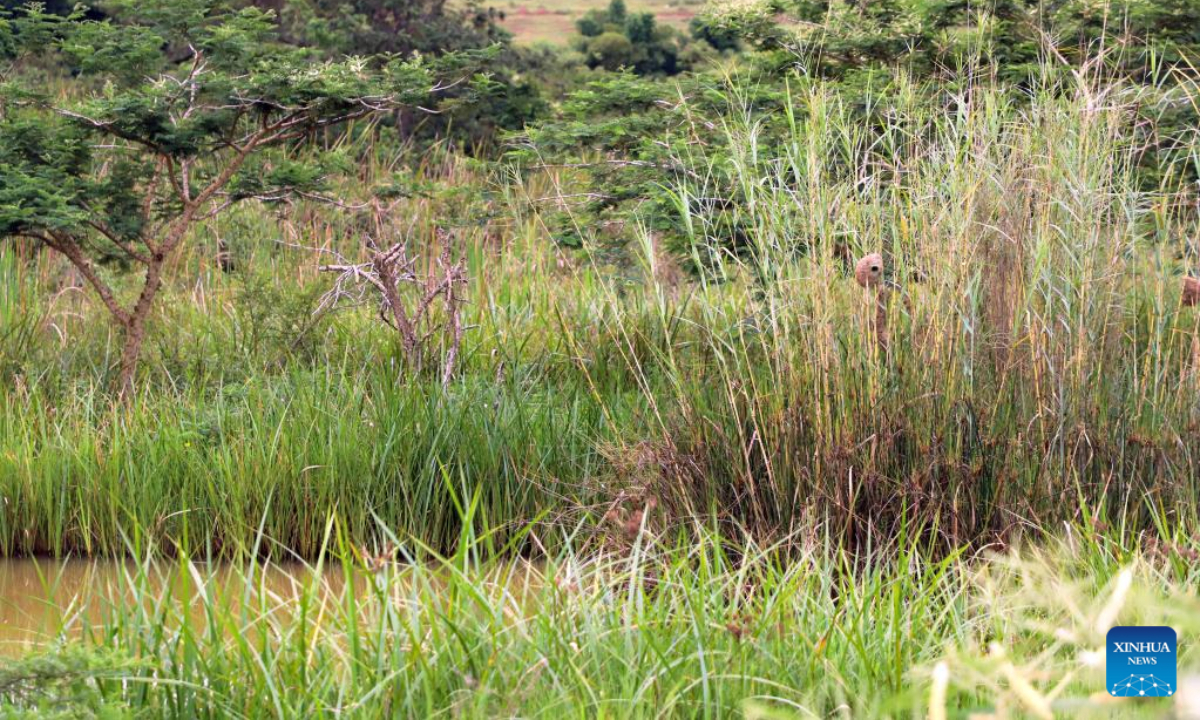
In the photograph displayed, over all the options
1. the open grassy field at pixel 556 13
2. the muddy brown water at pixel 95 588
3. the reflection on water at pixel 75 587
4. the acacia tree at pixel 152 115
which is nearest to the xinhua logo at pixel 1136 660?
the muddy brown water at pixel 95 588

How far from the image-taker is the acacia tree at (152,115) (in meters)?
5.09

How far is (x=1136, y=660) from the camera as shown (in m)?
1.51

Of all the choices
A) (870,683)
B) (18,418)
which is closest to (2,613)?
(18,418)

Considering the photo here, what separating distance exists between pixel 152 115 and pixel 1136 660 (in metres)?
4.58

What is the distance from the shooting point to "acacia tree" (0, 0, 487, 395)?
5086mm

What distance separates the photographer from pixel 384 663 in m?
2.54

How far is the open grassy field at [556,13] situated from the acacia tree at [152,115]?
89.4 ft

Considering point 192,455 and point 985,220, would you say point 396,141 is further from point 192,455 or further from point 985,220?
point 985,220

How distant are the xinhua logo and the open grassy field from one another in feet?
103

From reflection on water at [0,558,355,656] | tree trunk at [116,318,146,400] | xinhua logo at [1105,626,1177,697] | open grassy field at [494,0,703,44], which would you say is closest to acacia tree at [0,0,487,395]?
tree trunk at [116,318,146,400]

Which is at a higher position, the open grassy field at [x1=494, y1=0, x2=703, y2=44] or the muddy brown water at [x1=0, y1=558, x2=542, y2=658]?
the open grassy field at [x1=494, y1=0, x2=703, y2=44]

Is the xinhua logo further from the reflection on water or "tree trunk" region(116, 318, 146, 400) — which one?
"tree trunk" region(116, 318, 146, 400)

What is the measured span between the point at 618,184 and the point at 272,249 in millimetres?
2944

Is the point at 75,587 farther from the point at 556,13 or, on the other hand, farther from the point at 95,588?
the point at 556,13
